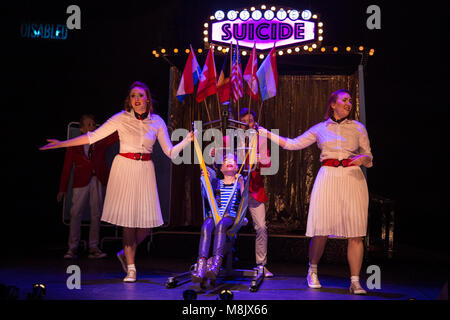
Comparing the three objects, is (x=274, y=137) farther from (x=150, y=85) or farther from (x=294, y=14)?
(x=150, y=85)

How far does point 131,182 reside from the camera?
4.71 metres

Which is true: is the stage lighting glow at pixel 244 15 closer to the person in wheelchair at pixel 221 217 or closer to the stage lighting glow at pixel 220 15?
the stage lighting glow at pixel 220 15

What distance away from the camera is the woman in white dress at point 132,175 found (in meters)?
4.68

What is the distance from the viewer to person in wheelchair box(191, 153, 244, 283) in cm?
425

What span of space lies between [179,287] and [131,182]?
44.2 inches

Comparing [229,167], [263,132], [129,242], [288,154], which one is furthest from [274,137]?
[288,154]

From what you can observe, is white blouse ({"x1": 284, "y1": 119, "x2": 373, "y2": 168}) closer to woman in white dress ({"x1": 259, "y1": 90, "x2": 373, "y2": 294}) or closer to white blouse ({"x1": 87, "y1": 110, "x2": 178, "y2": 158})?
woman in white dress ({"x1": 259, "y1": 90, "x2": 373, "y2": 294})

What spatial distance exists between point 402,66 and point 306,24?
2382 millimetres

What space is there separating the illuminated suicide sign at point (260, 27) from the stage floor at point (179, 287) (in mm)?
3284

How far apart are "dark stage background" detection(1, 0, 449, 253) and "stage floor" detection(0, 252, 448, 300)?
2.08 metres

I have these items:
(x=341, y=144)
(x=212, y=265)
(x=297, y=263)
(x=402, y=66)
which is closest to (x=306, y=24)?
(x=402, y=66)

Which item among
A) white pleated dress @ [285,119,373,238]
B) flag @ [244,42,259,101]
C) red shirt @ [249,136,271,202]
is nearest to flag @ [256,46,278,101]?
flag @ [244,42,259,101]

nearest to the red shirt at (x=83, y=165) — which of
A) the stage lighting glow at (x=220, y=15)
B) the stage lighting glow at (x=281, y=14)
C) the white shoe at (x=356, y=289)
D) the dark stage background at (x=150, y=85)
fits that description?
the dark stage background at (x=150, y=85)
